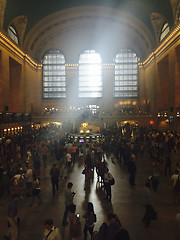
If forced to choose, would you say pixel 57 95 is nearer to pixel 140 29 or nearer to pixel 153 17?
pixel 140 29

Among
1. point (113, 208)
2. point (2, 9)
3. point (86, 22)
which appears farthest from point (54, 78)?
point (113, 208)

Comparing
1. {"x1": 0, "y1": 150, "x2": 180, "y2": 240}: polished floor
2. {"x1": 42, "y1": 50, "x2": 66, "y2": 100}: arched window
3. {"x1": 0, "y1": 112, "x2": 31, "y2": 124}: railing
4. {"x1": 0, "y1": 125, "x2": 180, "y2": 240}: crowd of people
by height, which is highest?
{"x1": 42, "y1": 50, "x2": 66, "y2": 100}: arched window

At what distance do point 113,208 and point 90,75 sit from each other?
1325 inches

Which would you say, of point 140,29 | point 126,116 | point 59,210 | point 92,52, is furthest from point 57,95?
point 59,210

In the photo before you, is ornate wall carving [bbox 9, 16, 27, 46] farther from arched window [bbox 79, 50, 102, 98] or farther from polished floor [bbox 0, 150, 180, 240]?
polished floor [bbox 0, 150, 180, 240]

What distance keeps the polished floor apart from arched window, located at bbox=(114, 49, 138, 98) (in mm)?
29602

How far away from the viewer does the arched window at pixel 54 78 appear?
127 feet

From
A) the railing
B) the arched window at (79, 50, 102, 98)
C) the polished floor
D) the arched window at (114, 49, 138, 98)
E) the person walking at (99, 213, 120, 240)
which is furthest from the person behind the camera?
the arched window at (79, 50, 102, 98)

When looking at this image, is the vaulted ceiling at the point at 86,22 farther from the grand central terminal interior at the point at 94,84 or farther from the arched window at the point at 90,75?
the arched window at the point at 90,75

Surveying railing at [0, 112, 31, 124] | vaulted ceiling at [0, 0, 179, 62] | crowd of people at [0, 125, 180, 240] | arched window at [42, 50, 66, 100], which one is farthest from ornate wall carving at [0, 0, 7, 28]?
arched window at [42, 50, 66, 100]

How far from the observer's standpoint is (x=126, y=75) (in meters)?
38.8

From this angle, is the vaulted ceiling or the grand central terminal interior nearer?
the grand central terminal interior

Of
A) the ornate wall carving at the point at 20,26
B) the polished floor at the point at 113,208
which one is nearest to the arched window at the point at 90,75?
the ornate wall carving at the point at 20,26

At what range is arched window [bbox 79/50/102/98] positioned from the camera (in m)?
38.7
